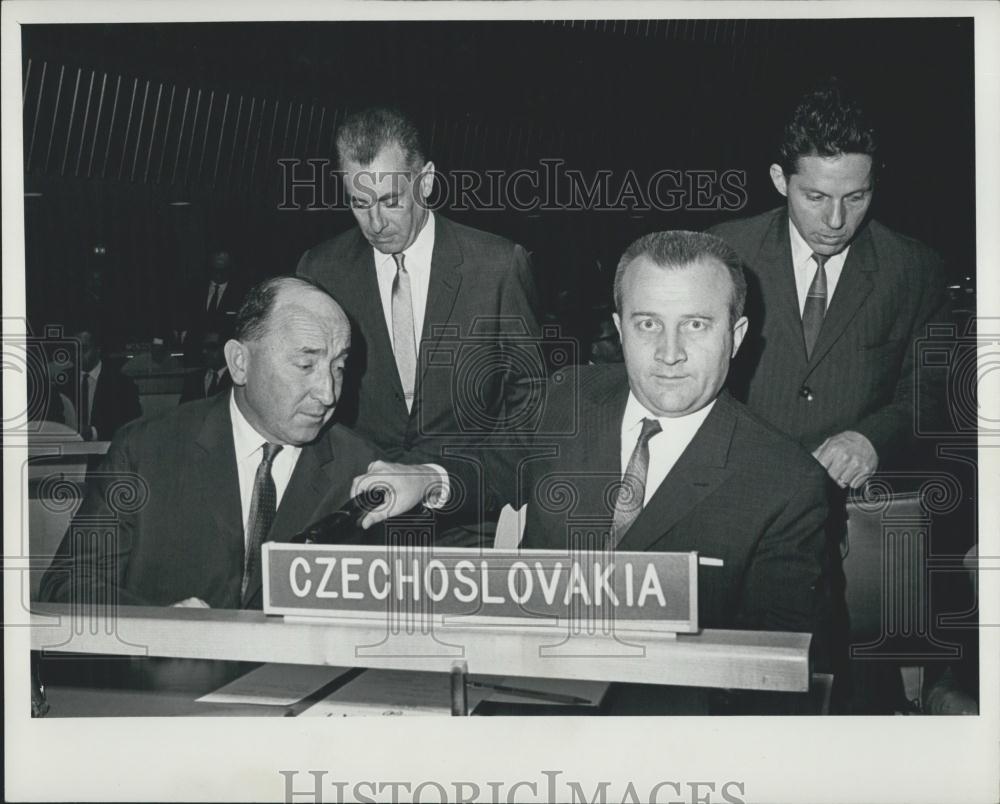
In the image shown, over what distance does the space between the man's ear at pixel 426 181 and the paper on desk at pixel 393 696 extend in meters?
1.45

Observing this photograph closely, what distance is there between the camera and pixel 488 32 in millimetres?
3402

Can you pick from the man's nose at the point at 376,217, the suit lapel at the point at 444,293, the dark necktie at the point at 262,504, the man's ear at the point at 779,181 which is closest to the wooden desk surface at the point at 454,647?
the dark necktie at the point at 262,504

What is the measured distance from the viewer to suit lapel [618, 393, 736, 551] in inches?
130

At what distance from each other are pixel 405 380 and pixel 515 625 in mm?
795

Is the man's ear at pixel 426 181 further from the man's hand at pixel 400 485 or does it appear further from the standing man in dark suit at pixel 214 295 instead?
the man's hand at pixel 400 485

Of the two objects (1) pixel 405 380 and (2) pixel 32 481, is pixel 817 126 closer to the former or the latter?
(1) pixel 405 380

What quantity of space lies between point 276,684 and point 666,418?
1397 mm

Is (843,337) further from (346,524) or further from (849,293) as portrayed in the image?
(346,524)

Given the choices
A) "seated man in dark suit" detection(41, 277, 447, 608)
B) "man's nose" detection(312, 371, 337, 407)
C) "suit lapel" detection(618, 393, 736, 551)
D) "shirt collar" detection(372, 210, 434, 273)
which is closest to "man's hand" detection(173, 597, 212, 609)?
"seated man in dark suit" detection(41, 277, 447, 608)

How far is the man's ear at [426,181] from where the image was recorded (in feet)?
11.2

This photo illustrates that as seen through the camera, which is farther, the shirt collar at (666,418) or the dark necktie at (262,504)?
the dark necktie at (262,504)

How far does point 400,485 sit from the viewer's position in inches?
135

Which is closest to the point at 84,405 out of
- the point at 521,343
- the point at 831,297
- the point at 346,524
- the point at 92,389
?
the point at 92,389

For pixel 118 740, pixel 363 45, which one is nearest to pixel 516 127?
pixel 363 45
